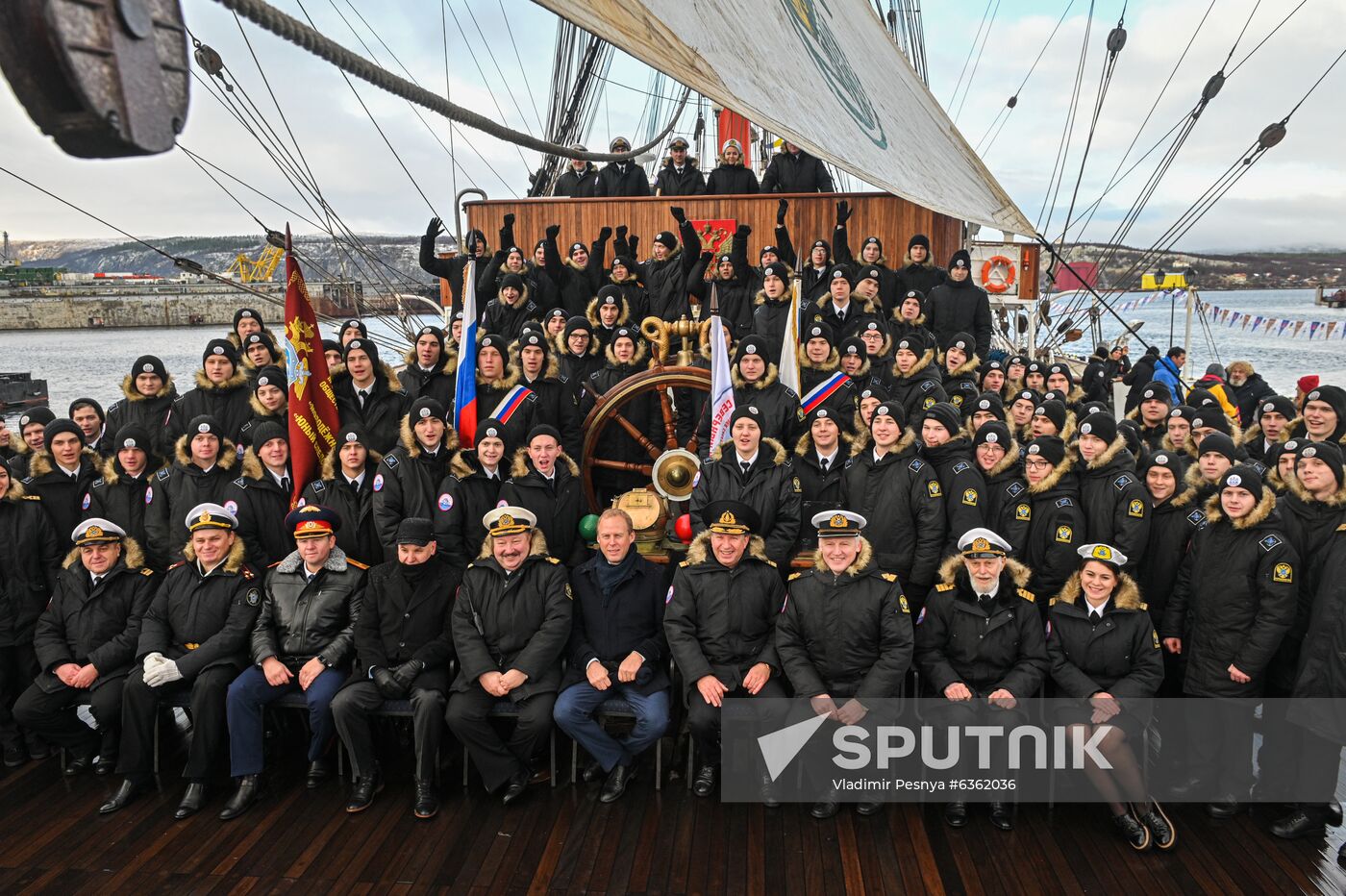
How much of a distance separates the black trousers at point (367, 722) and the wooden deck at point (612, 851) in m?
0.17

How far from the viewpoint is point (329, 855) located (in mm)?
2951

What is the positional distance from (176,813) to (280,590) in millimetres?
888

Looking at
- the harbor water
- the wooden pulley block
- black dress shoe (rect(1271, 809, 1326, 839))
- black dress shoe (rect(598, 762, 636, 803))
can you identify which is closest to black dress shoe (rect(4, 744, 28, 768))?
black dress shoe (rect(598, 762, 636, 803))

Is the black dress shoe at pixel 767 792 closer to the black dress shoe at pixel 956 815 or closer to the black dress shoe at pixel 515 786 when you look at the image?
the black dress shoe at pixel 956 815

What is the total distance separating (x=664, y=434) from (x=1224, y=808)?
2954mm

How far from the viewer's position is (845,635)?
10.5 feet

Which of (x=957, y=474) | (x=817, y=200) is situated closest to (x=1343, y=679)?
(x=957, y=474)

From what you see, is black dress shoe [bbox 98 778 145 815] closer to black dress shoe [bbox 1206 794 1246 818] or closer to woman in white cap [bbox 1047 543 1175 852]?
woman in white cap [bbox 1047 543 1175 852]

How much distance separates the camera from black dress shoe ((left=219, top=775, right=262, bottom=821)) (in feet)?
10.5

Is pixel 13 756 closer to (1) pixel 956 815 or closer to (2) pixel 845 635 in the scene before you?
(2) pixel 845 635

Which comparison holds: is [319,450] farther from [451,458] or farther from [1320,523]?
[1320,523]

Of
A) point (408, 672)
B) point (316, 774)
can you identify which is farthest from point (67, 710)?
point (408, 672)

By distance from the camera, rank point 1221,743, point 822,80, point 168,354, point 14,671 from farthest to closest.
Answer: point 168,354, point 14,671, point 1221,743, point 822,80

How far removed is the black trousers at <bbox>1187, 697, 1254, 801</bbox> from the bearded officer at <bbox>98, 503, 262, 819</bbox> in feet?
12.4
